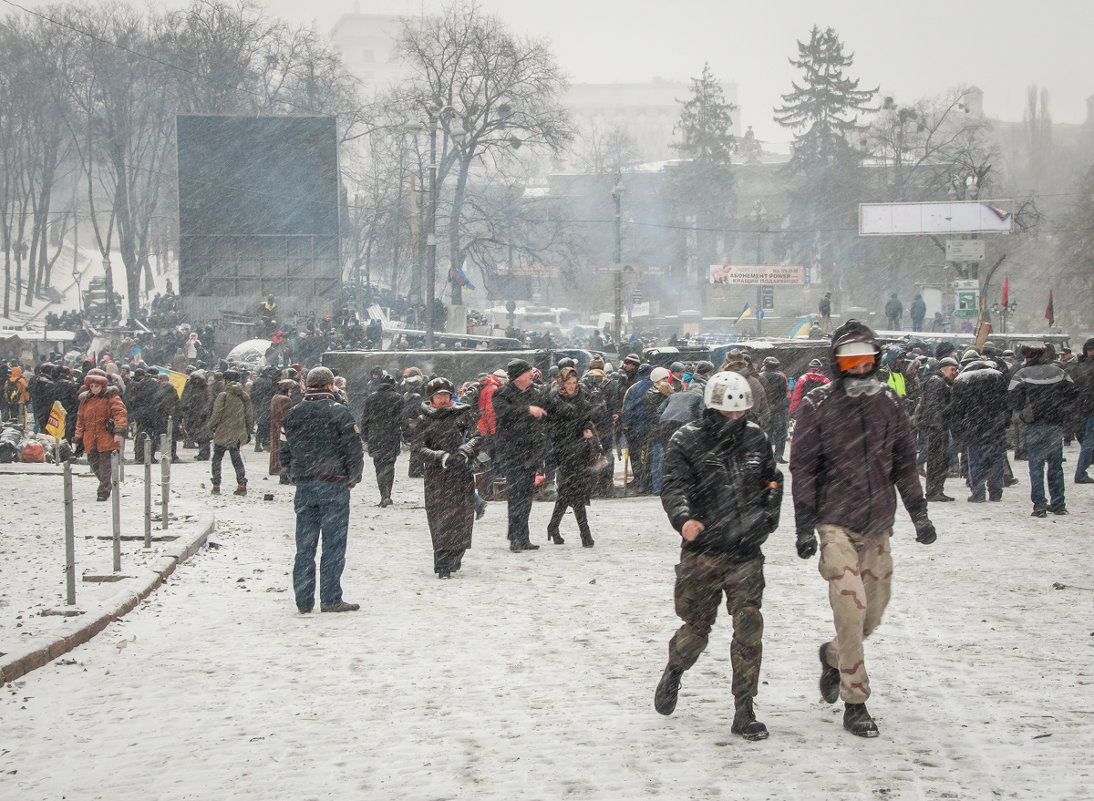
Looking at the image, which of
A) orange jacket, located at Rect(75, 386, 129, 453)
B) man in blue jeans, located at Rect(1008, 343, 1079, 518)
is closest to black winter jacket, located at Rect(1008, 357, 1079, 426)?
man in blue jeans, located at Rect(1008, 343, 1079, 518)

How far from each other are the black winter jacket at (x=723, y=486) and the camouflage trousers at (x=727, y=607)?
64mm

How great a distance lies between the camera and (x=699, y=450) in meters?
5.72

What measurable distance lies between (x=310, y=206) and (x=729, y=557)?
37735 millimetres

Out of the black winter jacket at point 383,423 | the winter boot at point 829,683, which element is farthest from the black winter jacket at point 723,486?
the black winter jacket at point 383,423

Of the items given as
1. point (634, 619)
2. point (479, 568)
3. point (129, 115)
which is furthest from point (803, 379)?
point (129, 115)

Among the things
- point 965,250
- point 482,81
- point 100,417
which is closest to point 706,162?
point 482,81

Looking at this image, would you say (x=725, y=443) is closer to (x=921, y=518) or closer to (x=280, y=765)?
(x=921, y=518)

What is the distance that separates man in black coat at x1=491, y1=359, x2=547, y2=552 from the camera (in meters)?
11.6

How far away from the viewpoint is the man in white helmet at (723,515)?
18.4 ft

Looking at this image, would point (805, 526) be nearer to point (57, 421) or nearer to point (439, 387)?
point (439, 387)

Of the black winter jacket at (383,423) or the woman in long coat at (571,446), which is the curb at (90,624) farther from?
the black winter jacket at (383,423)

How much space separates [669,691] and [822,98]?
74.5m

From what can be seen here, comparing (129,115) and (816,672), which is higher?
(129,115)

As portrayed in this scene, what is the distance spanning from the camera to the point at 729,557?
223 inches
